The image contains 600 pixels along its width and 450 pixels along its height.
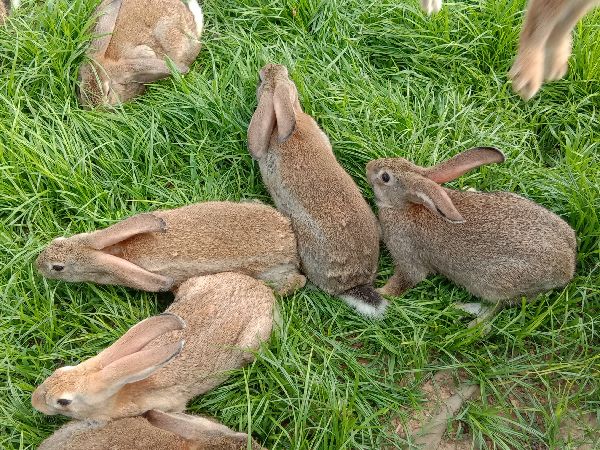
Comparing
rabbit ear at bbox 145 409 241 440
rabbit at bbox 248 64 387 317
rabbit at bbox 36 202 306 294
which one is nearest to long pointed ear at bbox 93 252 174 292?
rabbit at bbox 36 202 306 294

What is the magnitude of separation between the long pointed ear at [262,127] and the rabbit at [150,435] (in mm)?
1791

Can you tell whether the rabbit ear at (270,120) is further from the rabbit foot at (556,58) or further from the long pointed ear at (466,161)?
the rabbit foot at (556,58)

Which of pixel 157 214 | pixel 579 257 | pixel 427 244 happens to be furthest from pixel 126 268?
pixel 579 257

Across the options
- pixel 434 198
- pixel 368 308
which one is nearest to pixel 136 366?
pixel 368 308

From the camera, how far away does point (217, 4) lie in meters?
5.44

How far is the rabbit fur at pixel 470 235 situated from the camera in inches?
156

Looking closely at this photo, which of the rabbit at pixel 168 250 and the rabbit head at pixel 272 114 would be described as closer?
the rabbit at pixel 168 250

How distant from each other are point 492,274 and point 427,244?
1.43ft

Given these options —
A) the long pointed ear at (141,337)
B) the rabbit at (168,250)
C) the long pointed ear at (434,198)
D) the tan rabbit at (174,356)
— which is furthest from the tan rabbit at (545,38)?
the long pointed ear at (141,337)

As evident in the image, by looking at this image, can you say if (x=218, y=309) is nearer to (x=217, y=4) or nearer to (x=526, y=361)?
(x=526, y=361)

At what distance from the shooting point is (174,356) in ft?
11.4

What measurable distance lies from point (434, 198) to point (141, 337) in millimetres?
1881

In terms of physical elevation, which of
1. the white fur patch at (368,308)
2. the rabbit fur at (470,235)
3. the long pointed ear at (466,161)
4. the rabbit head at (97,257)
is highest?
the rabbit head at (97,257)

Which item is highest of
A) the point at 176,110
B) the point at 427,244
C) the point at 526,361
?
the point at 176,110
